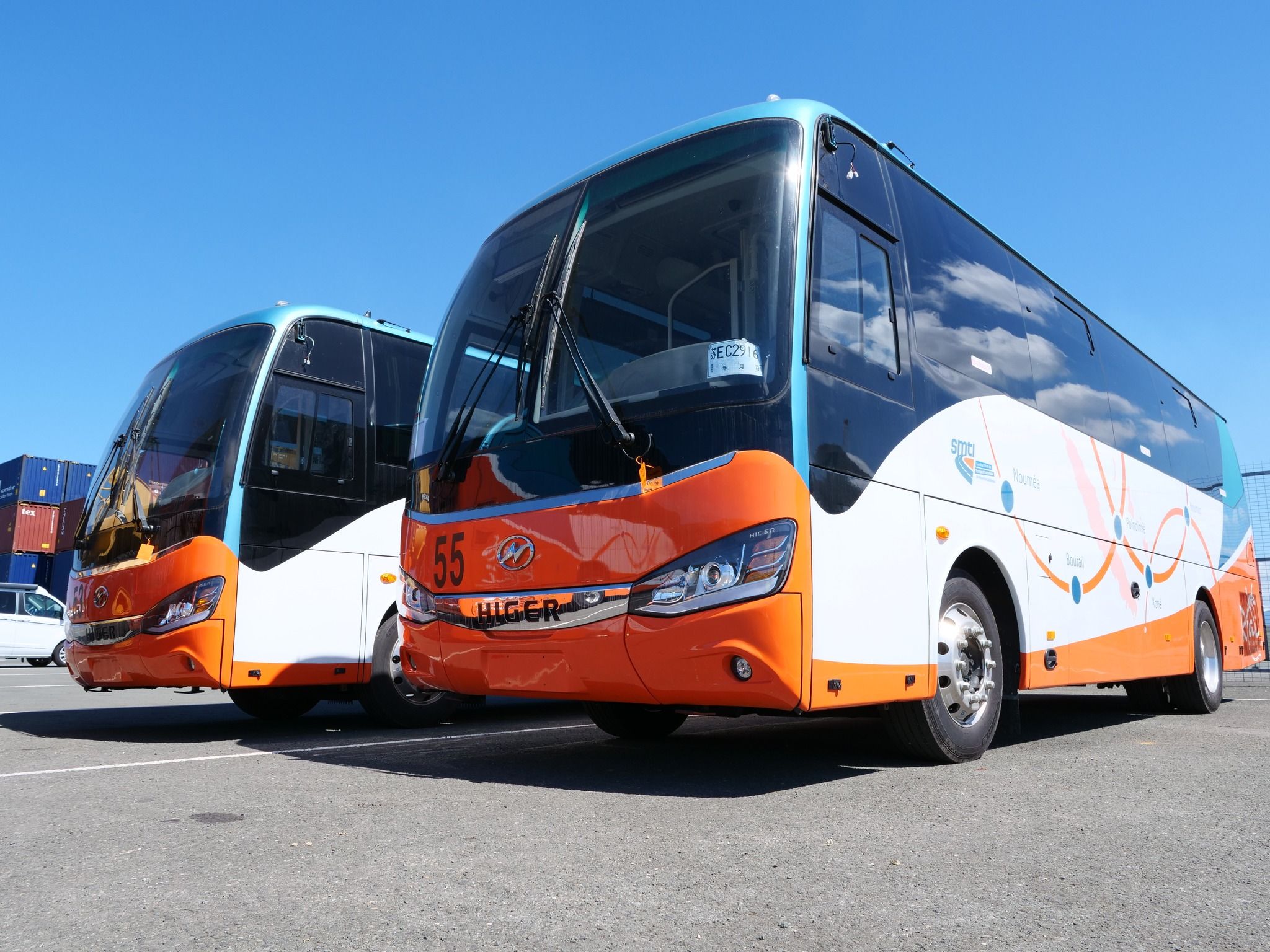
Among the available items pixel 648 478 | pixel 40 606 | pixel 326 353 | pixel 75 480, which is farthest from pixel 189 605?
pixel 75 480

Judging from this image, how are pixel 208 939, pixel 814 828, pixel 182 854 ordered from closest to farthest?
pixel 208 939, pixel 182 854, pixel 814 828

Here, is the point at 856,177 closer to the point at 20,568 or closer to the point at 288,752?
the point at 288,752

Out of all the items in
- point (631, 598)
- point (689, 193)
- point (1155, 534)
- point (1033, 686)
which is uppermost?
point (689, 193)

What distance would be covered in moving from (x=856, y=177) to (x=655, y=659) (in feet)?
8.95

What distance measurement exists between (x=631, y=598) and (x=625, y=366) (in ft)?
3.70

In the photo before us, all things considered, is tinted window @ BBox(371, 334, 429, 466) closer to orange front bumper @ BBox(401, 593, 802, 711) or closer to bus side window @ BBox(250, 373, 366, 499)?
bus side window @ BBox(250, 373, 366, 499)

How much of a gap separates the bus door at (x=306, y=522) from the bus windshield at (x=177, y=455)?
0.20 metres

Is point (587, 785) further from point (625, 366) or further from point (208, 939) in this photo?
point (208, 939)

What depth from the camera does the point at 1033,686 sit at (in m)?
6.27

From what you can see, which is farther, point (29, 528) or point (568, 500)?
point (29, 528)

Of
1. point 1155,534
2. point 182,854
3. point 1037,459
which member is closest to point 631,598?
point 182,854

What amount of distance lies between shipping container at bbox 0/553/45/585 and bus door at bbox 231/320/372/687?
102ft

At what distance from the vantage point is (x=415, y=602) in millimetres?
5578

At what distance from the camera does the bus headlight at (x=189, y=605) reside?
6.70 m
